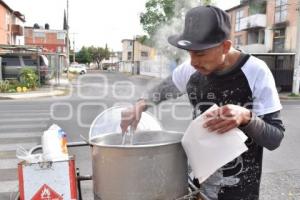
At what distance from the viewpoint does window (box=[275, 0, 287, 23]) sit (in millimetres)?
31031

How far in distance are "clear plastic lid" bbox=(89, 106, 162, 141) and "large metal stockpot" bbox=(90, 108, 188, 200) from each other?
0.89ft

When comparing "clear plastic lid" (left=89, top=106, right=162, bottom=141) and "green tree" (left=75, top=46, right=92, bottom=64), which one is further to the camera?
"green tree" (left=75, top=46, right=92, bottom=64)

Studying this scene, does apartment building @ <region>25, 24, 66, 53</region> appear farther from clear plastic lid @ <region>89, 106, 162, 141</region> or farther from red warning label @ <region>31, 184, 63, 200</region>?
red warning label @ <region>31, 184, 63, 200</region>

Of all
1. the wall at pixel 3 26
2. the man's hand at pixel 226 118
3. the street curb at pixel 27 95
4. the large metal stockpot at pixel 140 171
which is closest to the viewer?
the man's hand at pixel 226 118

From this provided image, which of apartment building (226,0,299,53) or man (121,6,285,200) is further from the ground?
apartment building (226,0,299,53)

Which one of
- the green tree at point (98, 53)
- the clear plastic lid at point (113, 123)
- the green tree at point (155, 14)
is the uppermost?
the green tree at point (98, 53)

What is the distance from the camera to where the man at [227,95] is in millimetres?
1505

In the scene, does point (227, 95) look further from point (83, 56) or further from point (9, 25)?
point (83, 56)

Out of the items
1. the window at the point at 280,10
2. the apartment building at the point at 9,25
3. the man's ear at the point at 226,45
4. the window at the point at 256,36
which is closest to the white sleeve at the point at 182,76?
the man's ear at the point at 226,45

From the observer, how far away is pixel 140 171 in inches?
62.1

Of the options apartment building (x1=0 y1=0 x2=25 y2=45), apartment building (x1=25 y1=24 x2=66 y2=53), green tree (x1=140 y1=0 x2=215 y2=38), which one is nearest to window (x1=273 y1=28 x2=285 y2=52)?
apartment building (x1=0 y1=0 x2=25 y2=45)

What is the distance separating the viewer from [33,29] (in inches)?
A: 2667

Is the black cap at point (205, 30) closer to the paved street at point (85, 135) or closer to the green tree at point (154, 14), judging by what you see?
the paved street at point (85, 135)

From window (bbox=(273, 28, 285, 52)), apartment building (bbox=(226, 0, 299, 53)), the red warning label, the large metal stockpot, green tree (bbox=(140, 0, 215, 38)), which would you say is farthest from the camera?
window (bbox=(273, 28, 285, 52))
